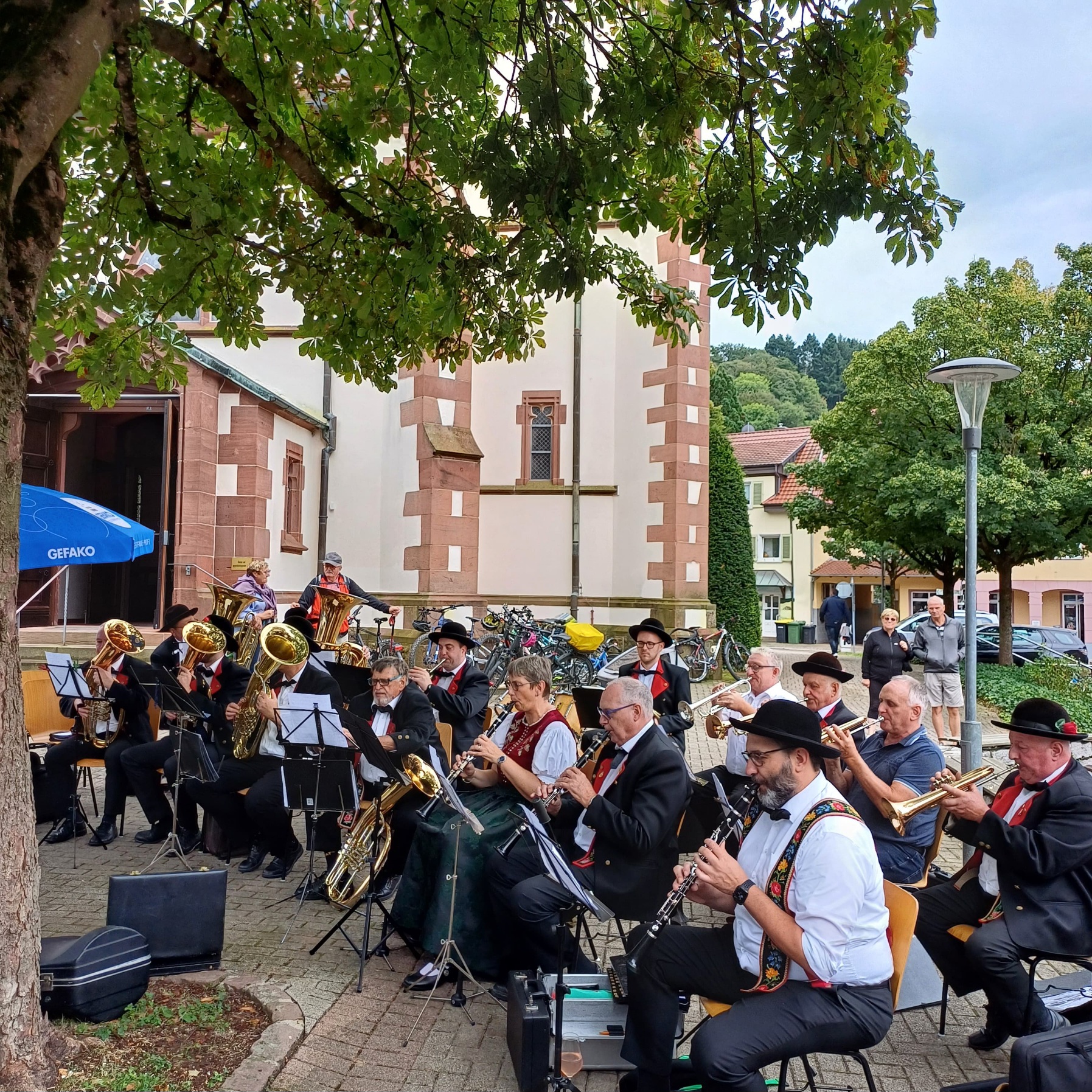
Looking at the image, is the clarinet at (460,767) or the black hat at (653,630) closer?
the clarinet at (460,767)

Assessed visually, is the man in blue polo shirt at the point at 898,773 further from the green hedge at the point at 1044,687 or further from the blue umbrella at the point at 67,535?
the green hedge at the point at 1044,687

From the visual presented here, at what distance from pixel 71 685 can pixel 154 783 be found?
1069 millimetres

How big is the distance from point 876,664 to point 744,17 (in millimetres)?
8314

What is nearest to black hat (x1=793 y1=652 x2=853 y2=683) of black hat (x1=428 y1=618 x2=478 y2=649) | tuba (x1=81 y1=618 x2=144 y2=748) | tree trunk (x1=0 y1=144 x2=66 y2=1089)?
black hat (x1=428 y1=618 x2=478 y2=649)

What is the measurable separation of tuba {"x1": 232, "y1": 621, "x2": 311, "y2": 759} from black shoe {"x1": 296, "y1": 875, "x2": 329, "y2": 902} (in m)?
1.15

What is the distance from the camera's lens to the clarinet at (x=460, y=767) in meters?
5.18

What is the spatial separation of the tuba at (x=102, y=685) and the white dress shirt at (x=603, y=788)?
14.9 feet

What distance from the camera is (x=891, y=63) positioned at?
5234 millimetres

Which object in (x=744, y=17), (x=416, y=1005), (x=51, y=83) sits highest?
(x=744, y=17)

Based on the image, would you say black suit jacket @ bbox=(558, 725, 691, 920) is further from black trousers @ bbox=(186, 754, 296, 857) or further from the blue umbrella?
the blue umbrella

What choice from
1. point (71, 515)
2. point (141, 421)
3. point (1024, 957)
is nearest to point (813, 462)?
point (141, 421)

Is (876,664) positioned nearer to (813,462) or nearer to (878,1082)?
(878,1082)

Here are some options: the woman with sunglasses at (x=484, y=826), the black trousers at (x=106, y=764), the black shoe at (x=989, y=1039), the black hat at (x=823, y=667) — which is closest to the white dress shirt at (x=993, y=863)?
the black shoe at (x=989, y=1039)

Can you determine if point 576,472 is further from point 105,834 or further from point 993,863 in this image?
point 993,863
